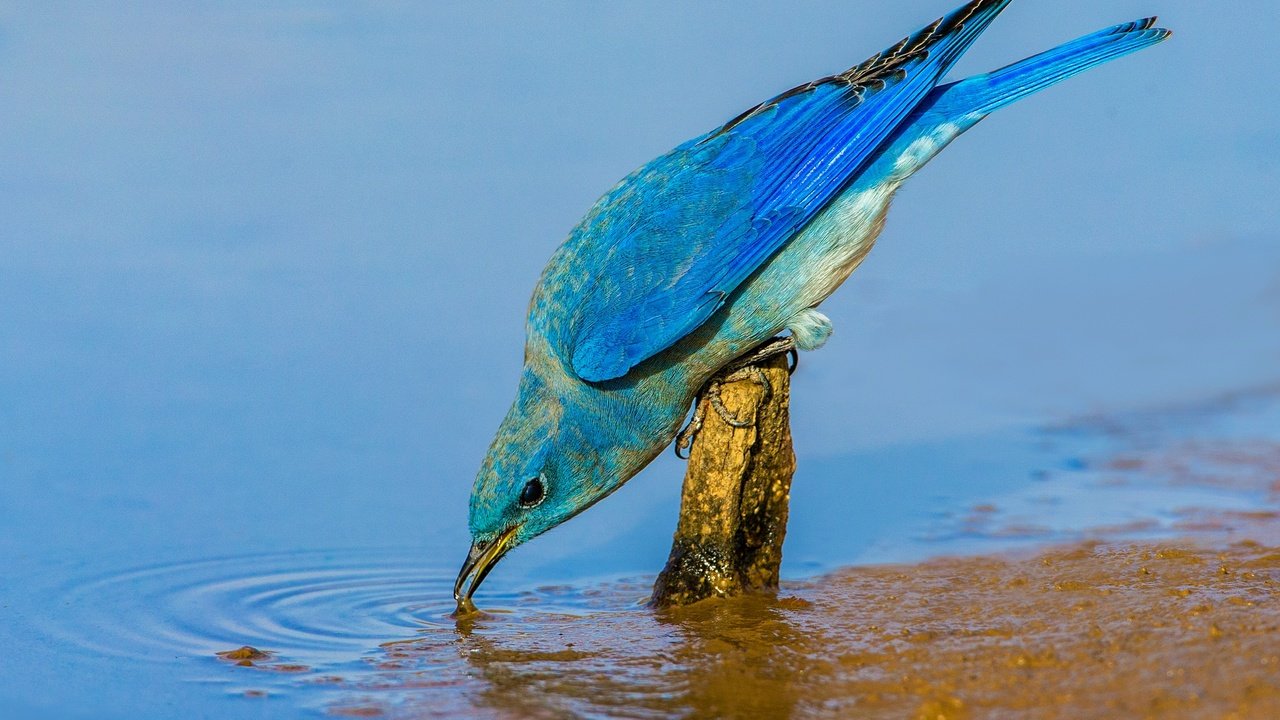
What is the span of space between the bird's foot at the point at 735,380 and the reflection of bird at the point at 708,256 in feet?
0.16

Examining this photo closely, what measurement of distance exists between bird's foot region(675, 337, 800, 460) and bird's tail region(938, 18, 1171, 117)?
1396 millimetres

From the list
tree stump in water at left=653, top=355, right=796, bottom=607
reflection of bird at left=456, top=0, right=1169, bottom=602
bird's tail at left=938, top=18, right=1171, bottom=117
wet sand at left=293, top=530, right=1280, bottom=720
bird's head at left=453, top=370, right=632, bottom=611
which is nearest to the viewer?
wet sand at left=293, top=530, right=1280, bottom=720

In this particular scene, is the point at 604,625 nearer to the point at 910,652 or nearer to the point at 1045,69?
the point at 910,652

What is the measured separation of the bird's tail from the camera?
6.23m

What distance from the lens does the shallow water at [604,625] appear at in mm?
4617

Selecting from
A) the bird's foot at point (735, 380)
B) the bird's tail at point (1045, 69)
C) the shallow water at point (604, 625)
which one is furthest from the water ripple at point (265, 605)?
the bird's tail at point (1045, 69)

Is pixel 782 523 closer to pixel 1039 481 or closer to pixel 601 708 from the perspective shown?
pixel 601 708

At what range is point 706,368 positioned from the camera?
600cm

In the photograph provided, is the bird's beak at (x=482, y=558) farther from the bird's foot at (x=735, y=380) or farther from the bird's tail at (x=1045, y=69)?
the bird's tail at (x=1045, y=69)

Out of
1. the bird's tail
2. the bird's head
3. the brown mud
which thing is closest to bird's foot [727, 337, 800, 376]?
the bird's head

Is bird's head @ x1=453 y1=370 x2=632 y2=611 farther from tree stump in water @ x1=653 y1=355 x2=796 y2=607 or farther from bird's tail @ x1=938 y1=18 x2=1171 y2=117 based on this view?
bird's tail @ x1=938 y1=18 x2=1171 y2=117

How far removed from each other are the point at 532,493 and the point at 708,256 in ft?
4.12

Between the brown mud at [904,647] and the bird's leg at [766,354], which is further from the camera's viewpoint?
the bird's leg at [766,354]

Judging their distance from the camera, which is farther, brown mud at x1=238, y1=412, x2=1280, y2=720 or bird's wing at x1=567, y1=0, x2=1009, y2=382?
bird's wing at x1=567, y1=0, x2=1009, y2=382
